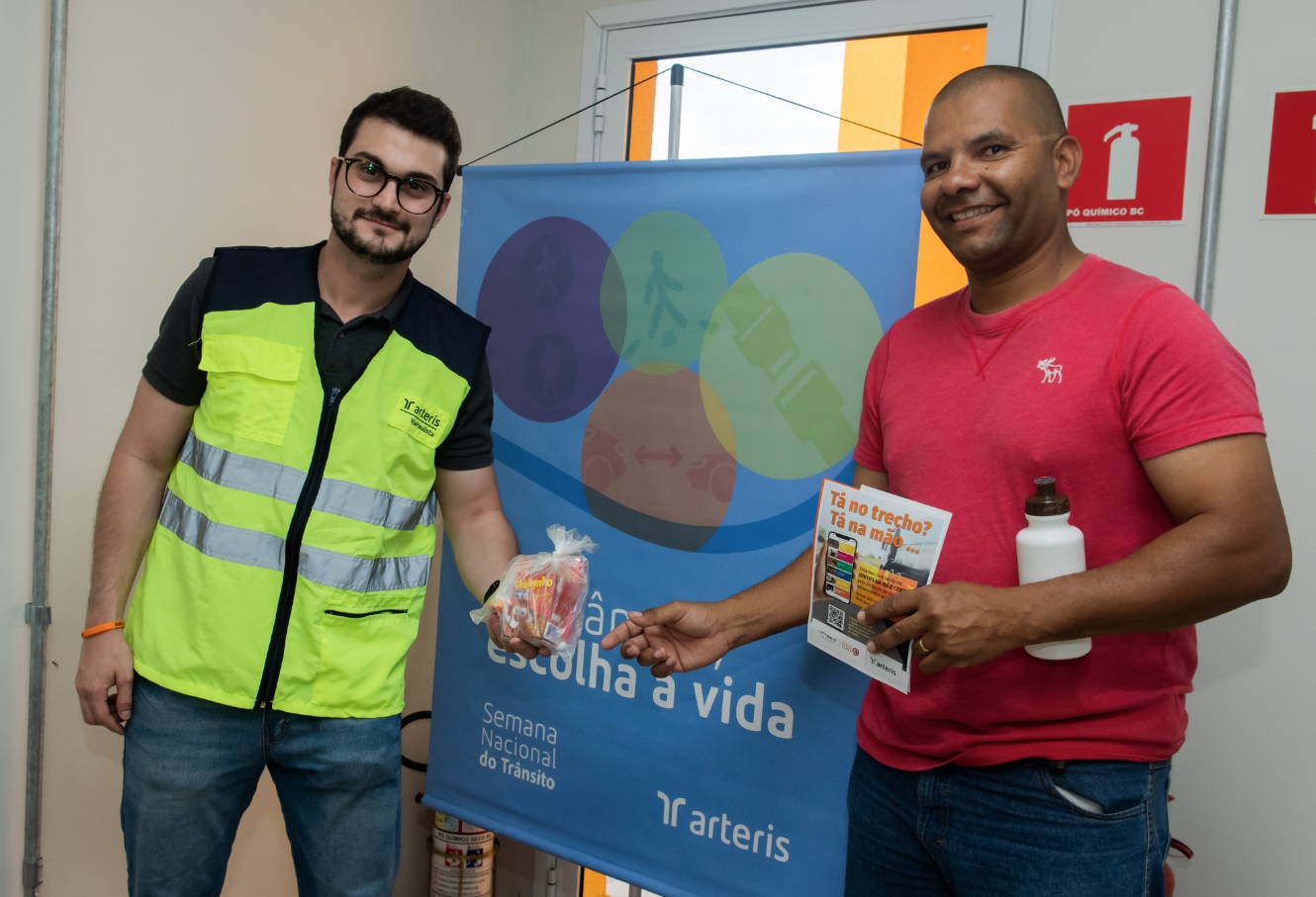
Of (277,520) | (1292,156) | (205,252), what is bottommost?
(277,520)

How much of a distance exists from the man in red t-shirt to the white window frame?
127cm

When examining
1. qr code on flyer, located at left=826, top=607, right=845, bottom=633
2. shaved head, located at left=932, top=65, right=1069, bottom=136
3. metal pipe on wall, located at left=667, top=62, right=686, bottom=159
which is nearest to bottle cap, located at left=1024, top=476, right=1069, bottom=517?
qr code on flyer, located at left=826, top=607, right=845, bottom=633

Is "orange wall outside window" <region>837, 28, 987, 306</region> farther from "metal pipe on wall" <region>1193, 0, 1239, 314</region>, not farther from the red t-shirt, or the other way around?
the red t-shirt

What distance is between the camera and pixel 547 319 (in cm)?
254

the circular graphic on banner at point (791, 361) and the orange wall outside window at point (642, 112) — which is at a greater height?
the orange wall outside window at point (642, 112)

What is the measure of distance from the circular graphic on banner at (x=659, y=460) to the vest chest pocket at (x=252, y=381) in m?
0.80

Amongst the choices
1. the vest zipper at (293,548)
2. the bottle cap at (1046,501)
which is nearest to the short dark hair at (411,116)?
the vest zipper at (293,548)

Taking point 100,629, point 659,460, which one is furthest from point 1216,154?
point 100,629

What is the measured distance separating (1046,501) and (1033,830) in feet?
1.58

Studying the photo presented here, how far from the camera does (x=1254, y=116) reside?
2.33m

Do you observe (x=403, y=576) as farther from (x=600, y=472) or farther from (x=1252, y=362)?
(x=1252, y=362)

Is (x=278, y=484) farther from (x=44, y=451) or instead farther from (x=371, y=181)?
(x=44, y=451)

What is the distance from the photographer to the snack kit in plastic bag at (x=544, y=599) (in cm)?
182

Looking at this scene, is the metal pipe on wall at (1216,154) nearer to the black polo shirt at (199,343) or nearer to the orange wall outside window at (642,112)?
the orange wall outside window at (642,112)
